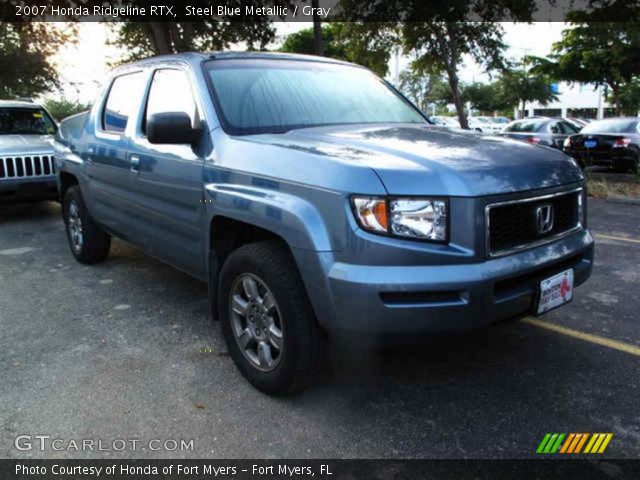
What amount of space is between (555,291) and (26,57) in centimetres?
2377

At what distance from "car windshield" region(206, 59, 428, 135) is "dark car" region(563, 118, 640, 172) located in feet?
29.4

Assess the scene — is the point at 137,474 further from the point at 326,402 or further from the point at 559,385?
the point at 559,385

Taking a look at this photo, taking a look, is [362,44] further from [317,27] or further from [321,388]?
[321,388]

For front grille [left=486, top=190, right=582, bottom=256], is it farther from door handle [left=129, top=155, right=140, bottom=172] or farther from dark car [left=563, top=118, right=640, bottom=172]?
dark car [left=563, top=118, right=640, bottom=172]

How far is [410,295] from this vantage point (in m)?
2.43

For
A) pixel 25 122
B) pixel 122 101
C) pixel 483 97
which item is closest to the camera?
pixel 122 101

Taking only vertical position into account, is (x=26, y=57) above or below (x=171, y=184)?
above

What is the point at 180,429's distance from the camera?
2729mm

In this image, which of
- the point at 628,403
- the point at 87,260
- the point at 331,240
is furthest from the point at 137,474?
the point at 87,260

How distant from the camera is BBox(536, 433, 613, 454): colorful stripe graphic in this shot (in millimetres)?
2512

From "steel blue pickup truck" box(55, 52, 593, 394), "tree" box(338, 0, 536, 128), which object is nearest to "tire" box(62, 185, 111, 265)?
"steel blue pickup truck" box(55, 52, 593, 394)

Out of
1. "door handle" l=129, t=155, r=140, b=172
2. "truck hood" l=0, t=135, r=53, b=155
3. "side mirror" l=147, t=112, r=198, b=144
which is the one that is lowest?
"door handle" l=129, t=155, r=140, b=172

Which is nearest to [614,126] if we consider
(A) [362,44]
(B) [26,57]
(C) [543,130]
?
(C) [543,130]

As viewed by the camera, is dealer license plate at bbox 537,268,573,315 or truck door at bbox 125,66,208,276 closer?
dealer license plate at bbox 537,268,573,315
